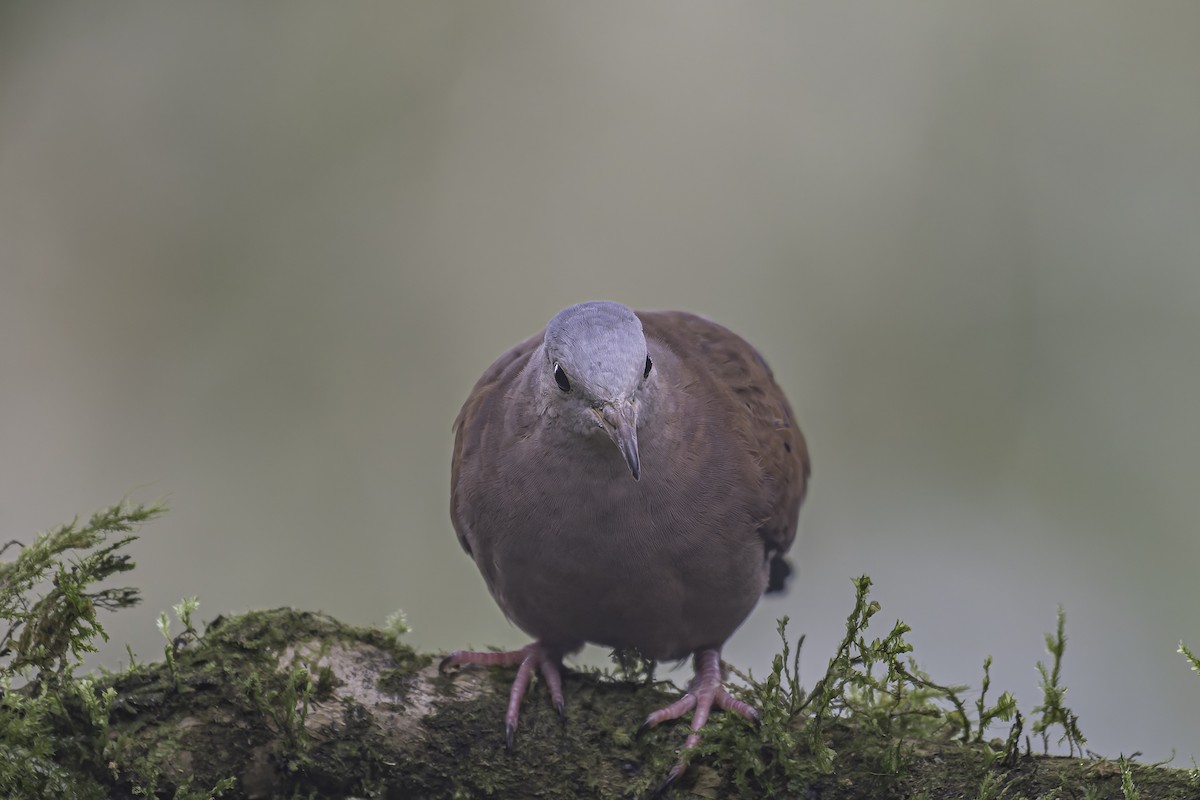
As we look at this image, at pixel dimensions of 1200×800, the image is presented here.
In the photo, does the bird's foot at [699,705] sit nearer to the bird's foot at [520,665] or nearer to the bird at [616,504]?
the bird at [616,504]

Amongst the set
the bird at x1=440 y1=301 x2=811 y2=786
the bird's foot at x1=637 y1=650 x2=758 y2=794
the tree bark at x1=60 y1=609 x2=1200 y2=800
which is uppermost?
the bird at x1=440 y1=301 x2=811 y2=786

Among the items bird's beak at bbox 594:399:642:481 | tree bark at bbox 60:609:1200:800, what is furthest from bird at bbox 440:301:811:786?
tree bark at bbox 60:609:1200:800

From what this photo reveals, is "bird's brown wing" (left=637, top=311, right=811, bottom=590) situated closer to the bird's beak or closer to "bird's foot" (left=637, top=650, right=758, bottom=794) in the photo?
"bird's foot" (left=637, top=650, right=758, bottom=794)

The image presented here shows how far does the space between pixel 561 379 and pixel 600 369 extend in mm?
200

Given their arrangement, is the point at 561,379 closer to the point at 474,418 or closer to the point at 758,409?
the point at 474,418

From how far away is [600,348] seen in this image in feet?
12.6

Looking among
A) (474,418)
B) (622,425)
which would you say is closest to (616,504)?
(622,425)

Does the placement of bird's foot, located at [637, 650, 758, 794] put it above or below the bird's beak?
below

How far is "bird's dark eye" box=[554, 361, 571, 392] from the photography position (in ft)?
12.9

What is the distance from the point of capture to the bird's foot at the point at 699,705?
11.5ft

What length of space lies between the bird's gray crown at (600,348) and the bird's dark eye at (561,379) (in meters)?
0.03

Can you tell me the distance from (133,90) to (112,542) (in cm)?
562

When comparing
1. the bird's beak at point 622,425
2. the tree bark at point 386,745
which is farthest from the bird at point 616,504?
the tree bark at point 386,745

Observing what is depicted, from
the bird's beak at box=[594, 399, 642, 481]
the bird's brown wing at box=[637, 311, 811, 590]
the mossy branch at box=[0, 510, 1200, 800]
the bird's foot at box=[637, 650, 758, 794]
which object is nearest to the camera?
the mossy branch at box=[0, 510, 1200, 800]
